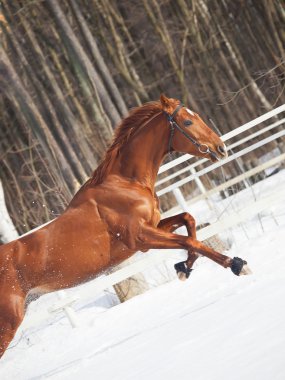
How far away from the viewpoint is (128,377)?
515 cm

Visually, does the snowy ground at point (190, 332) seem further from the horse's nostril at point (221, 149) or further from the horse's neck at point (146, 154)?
the horse's neck at point (146, 154)

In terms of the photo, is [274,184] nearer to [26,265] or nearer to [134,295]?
[134,295]

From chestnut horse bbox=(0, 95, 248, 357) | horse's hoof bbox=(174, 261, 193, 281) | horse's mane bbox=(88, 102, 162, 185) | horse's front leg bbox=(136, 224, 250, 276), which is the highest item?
horse's mane bbox=(88, 102, 162, 185)

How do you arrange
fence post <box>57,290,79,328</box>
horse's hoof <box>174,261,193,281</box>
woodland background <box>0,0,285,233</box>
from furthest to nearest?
1. woodland background <box>0,0,285,233</box>
2. fence post <box>57,290,79,328</box>
3. horse's hoof <box>174,261,193,281</box>

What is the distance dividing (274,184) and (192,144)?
282 inches

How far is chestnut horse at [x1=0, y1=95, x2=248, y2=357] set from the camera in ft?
19.8

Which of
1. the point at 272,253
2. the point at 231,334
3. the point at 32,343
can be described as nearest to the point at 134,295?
the point at 32,343

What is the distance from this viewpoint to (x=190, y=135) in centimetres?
605

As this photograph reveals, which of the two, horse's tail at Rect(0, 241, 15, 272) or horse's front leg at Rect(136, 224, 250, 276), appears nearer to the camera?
horse's front leg at Rect(136, 224, 250, 276)

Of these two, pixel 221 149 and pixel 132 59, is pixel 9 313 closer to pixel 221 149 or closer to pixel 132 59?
pixel 221 149

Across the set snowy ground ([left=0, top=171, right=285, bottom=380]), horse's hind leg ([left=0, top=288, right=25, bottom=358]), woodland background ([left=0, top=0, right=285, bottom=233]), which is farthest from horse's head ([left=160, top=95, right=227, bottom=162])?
woodland background ([left=0, top=0, right=285, bottom=233])

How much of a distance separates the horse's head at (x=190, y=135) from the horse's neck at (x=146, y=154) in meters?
0.09

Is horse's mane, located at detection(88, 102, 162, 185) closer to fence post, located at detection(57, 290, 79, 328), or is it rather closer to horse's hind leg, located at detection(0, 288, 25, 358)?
horse's hind leg, located at detection(0, 288, 25, 358)

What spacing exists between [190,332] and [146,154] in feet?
4.72
